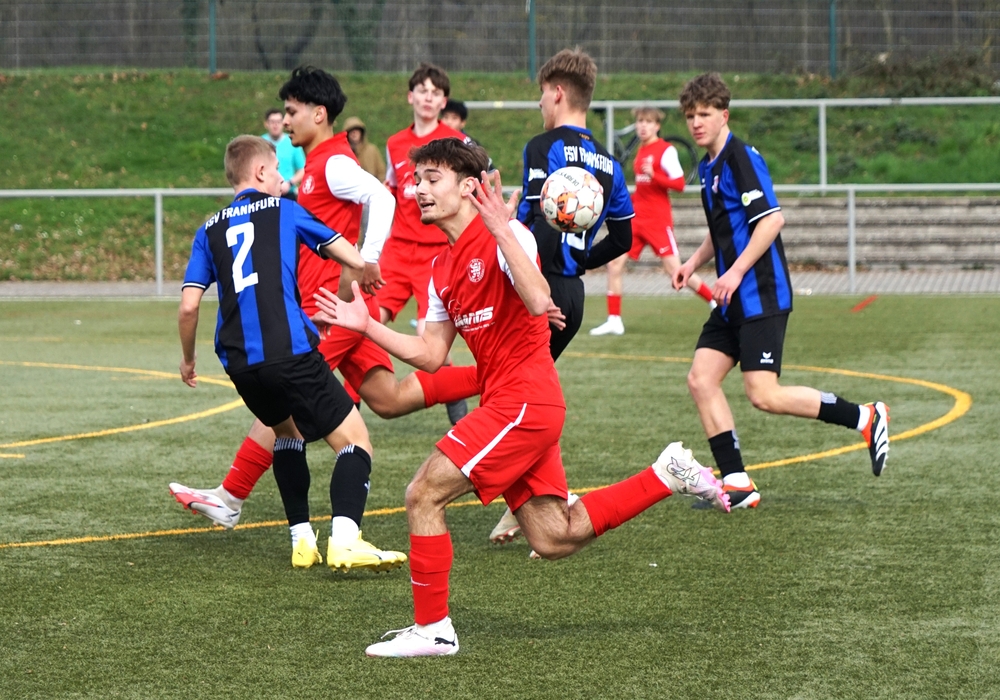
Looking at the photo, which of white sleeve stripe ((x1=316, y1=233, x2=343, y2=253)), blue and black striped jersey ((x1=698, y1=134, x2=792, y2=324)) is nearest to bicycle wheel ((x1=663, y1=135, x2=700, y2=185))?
blue and black striped jersey ((x1=698, y1=134, x2=792, y2=324))

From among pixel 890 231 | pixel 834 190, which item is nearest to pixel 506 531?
pixel 834 190

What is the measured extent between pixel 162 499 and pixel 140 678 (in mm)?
2750

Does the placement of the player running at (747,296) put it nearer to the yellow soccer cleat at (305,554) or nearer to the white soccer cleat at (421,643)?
the yellow soccer cleat at (305,554)

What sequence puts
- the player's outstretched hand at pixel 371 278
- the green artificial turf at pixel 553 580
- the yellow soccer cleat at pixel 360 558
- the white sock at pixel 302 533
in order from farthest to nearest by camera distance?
the player's outstretched hand at pixel 371 278, the white sock at pixel 302 533, the yellow soccer cleat at pixel 360 558, the green artificial turf at pixel 553 580

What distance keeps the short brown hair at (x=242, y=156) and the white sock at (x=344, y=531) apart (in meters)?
1.44

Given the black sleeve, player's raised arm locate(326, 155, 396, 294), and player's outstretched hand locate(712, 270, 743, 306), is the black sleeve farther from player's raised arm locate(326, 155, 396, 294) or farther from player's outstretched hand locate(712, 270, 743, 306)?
player's raised arm locate(326, 155, 396, 294)

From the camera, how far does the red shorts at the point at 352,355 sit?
6.42m

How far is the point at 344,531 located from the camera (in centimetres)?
528

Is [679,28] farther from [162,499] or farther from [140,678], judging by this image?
[140,678]

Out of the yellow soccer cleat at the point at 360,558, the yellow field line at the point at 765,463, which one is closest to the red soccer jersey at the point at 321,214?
the yellow field line at the point at 765,463

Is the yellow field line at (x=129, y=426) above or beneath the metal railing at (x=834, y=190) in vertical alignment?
beneath

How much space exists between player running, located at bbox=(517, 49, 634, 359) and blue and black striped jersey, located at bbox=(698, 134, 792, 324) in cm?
47

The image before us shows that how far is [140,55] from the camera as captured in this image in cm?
2758

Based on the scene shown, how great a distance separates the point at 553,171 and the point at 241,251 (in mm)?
1537
